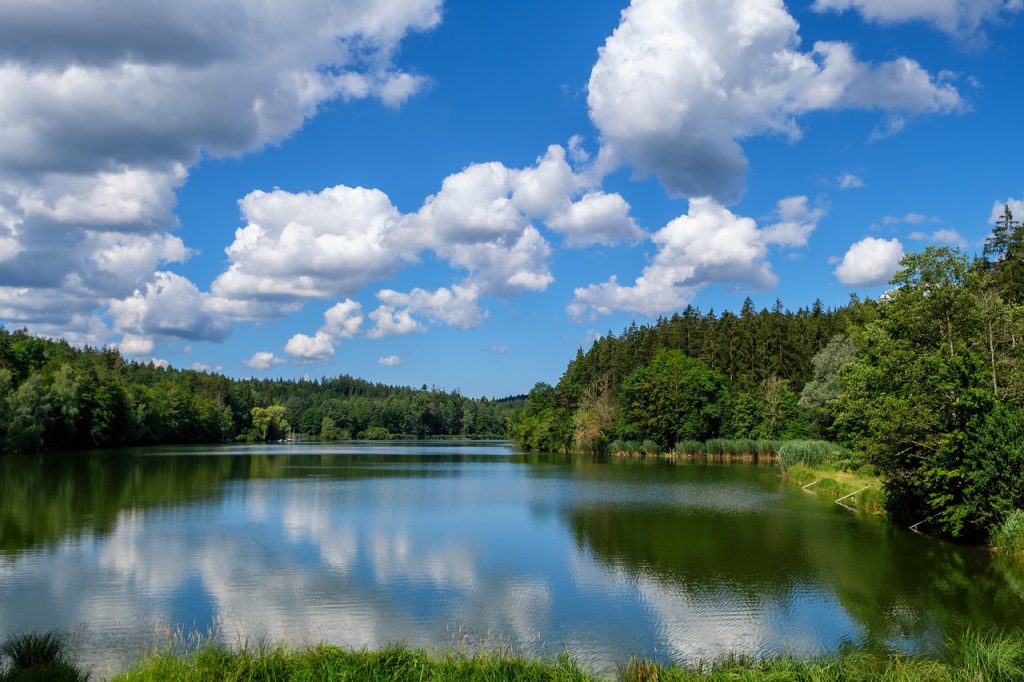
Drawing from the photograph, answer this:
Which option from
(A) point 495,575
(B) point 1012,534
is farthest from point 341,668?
(B) point 1012,534

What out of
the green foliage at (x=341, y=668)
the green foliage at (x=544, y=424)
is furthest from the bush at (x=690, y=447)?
the green foliage at (x=341, y=668)

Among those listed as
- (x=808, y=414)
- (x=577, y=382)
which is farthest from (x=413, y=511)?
(x=577, y=382)

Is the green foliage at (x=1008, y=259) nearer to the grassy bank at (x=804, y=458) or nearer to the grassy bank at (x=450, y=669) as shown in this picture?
the grassy bank at (x=804, y=458)

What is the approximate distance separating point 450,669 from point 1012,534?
19.3 meters

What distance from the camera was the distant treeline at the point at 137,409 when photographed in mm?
73688

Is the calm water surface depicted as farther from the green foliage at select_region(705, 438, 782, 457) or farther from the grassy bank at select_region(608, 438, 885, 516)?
the green foliage at select_region(705, 438, 782, 457)

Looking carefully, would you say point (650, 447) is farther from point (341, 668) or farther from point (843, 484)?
point (341, 668)

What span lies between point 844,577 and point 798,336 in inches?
2834

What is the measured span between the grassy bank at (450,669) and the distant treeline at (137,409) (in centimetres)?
7384

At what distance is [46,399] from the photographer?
7425cm

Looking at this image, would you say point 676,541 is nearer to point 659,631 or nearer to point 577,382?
point 659,631

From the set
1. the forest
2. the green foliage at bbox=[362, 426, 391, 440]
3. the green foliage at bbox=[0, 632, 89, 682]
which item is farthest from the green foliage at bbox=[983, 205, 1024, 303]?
the green foliage at bbox=[362, 426, 391, 440]

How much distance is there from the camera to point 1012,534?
68.7ft

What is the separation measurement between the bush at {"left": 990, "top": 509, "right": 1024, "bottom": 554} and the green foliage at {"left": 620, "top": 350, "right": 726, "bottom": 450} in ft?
191
